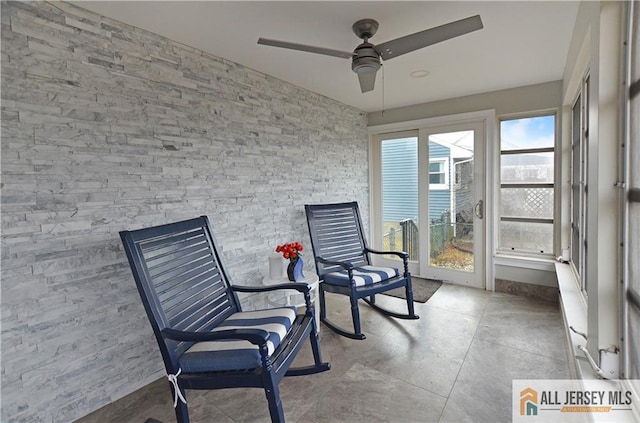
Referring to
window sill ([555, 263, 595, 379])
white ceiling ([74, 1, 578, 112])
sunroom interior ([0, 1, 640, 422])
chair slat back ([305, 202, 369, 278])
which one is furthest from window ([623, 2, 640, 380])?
chair slat back ([305, 202, 369, 278])

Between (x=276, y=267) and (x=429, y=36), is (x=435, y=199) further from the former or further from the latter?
(x=429, y=36)

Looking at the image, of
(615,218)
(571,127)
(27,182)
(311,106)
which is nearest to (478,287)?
(571,127)

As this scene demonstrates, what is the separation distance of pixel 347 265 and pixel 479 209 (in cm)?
200

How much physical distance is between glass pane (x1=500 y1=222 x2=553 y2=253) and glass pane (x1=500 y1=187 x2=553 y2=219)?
11 centimetres

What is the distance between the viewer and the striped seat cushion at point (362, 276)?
267 centimetres

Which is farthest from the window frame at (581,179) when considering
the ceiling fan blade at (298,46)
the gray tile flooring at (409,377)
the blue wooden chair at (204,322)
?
the blue wooden chair at (204,322)

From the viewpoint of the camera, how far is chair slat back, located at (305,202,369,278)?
10.3 feet

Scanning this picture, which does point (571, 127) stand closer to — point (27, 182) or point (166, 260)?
point (166, 260)

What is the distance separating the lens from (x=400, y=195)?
4.29m

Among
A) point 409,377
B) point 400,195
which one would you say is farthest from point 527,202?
point 409,377

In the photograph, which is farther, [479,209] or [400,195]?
[400,195]

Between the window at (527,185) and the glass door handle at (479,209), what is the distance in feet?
0.81
